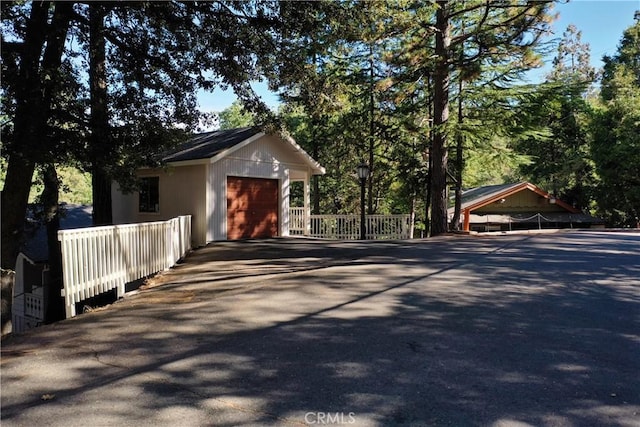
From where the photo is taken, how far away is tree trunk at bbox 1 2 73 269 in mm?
7281

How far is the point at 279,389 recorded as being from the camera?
11.4 feet

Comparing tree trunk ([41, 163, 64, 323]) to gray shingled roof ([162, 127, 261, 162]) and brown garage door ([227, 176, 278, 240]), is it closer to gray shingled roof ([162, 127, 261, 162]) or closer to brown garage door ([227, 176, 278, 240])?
gray shingled roof ([162, 127, 261, 162])

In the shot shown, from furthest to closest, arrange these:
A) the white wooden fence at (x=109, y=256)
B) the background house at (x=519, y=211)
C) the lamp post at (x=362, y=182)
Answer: the background house at (x=519, y=211)
the lamp post at (x=362, y=182)
the white wooden fence at (x=109, y=256)

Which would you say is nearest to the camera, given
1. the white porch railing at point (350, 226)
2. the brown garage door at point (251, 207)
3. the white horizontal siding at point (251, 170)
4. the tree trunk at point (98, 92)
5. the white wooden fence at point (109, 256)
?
the white wooden fence at point (109, 256)

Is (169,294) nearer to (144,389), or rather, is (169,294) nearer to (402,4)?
(144,389)

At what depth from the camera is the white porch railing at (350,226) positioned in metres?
19.0

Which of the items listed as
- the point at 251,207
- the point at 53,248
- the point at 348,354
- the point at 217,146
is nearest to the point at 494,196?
the point at 251,207

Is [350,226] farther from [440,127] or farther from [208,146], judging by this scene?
[208,146]

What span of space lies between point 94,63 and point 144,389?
27.4 ft

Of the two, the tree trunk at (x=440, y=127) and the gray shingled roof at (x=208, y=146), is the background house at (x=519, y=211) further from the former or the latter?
the gray shingled roof at (x=208, y=146)

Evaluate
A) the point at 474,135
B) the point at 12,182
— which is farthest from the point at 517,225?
the point at 12,182

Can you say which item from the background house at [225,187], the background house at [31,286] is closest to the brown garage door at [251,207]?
the background house at [225,187]

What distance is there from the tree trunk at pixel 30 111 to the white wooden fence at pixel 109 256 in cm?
175
